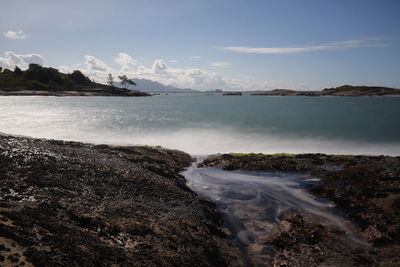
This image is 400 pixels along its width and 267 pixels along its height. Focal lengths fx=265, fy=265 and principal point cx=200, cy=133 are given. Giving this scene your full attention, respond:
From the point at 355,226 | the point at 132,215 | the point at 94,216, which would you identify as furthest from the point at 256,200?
the point at 94,216

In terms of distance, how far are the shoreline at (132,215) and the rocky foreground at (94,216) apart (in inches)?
1.7

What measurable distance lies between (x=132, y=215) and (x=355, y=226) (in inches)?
510

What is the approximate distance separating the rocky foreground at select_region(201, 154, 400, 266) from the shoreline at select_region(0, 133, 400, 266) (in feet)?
0.19

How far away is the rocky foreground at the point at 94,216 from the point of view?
30.6 feet

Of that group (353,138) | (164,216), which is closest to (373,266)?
(164,216)

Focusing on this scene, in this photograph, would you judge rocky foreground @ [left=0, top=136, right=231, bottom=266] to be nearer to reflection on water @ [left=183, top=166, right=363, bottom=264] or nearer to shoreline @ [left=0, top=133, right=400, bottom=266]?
shoreline @ [left=0, top=133, right=400, bottom=266]

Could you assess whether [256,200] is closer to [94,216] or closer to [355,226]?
[355,226]

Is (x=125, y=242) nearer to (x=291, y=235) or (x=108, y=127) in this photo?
(x=291, y=235)

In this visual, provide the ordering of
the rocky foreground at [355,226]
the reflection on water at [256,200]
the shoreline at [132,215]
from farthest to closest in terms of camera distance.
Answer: the reflection on water at [256,200]
the rocky foreground at [355,226]
the shoreline at [132,215]

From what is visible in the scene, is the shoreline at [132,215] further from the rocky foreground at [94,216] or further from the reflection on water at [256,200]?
the reflection on water at [256,200]

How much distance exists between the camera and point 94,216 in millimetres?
12297

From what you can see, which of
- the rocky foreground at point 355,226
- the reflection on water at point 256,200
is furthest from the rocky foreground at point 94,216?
the rocky foreground at point 355,226

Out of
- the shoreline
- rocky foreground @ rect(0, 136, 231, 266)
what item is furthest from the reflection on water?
rocky foreground @ rect(0, 136, 231, 266)

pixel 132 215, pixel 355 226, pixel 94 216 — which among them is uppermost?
pixel 94 216
